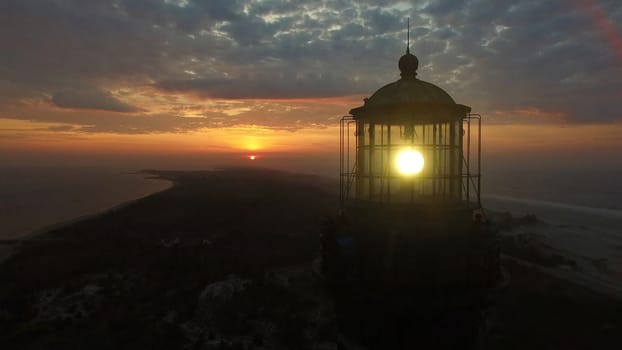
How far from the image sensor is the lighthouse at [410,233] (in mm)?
7383

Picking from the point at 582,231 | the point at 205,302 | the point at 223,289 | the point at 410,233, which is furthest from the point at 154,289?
the point at 582,231

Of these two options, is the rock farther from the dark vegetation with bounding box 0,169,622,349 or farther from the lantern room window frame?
the lantern room window frame

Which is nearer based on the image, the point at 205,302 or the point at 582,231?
the point at 205,302

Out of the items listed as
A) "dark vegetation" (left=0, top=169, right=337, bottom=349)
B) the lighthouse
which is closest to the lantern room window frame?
the lighthouse

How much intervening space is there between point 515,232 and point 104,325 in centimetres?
4072

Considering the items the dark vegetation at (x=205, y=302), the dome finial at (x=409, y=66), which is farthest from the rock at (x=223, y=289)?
the dome finial at (x=409, y=66)

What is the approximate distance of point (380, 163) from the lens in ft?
26.9

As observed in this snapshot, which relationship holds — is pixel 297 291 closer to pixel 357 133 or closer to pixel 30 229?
pixel 357 133

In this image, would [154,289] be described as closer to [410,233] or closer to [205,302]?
[205,302]

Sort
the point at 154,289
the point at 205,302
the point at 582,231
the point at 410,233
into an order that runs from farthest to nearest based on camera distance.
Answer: the point at 582,231, the point at 154,289, the point at 205,302, the point at 410,233

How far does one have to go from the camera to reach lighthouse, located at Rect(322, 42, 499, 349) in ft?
24.2

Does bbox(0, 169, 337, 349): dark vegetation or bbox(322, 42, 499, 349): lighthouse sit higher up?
bbox(322, 42, 499, 349): lighthouse

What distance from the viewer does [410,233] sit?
7398 mm

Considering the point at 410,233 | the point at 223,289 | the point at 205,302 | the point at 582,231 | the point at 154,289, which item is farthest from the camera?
the point at 582,231
